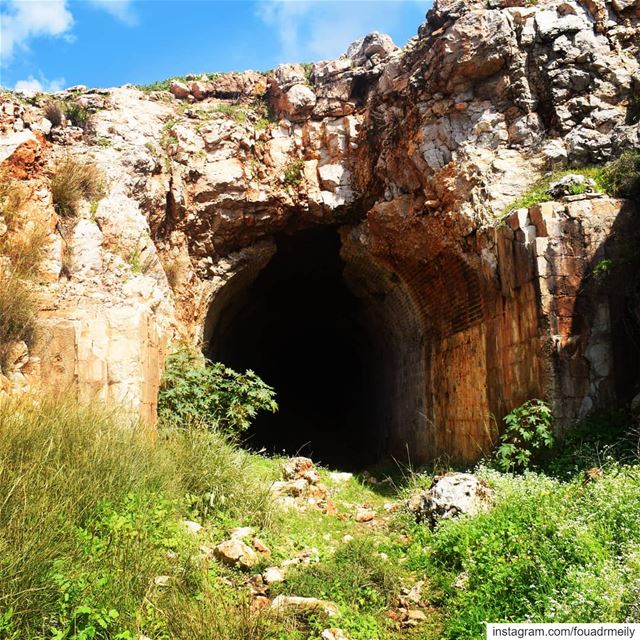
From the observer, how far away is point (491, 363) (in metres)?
→ 8.43

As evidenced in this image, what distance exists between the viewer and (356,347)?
1764 cm

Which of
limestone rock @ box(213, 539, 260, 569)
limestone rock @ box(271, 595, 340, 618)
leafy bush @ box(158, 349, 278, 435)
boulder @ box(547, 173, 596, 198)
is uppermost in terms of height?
boulder @ box(547, 173, 596, 198)

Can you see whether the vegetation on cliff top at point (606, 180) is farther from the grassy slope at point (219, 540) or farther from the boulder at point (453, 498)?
the boulder at point (453, 498)

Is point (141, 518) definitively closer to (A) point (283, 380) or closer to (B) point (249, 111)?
(B) point (249, 111)


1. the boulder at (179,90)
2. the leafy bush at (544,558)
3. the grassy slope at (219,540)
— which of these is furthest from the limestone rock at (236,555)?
the boulder at (179,90)

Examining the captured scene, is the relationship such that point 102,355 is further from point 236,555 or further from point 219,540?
point 236,555

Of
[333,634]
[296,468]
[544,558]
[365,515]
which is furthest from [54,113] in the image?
[544,558]

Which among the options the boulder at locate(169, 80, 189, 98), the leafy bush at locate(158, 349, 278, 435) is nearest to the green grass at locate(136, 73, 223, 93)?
the boulder at locate(169, 80, 189, 98)

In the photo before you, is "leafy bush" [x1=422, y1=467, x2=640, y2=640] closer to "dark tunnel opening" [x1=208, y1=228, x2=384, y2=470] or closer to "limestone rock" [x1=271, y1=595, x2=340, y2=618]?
"limestone rock" [x1=271, y1=595, x2=340, y2=618]

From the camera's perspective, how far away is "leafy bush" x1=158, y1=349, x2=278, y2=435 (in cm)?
774

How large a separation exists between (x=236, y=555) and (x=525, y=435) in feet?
12.3

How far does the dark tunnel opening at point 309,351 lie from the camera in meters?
13.1

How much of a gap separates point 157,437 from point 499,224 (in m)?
5.43

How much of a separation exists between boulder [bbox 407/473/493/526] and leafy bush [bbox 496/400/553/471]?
84 centimetres
